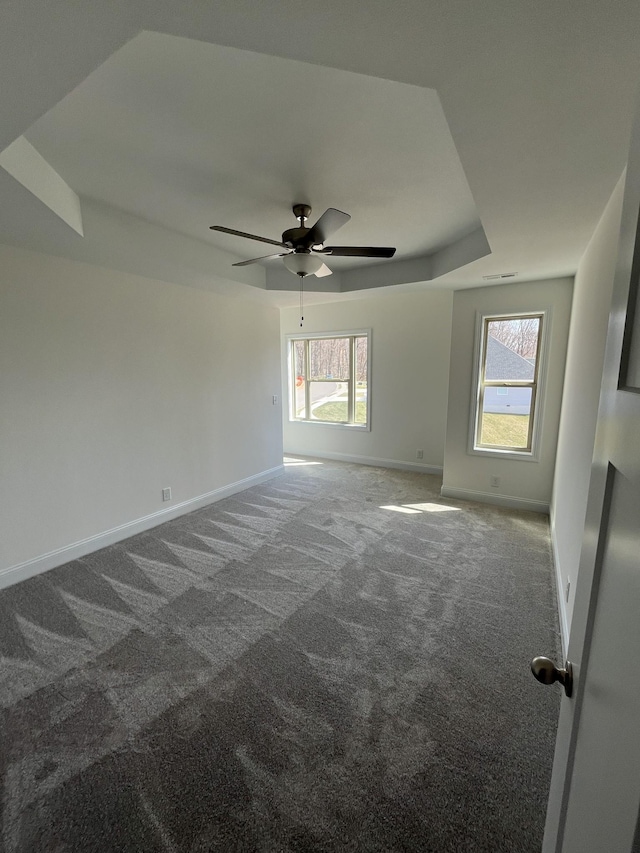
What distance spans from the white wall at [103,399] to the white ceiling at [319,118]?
340 mm

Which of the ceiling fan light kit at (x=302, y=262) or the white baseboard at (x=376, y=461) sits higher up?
the ceiling fan light kit at (x=302, y=262)

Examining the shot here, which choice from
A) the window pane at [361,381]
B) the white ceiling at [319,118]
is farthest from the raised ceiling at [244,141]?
the window pane at [361,381]

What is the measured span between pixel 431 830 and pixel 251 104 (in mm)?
2813

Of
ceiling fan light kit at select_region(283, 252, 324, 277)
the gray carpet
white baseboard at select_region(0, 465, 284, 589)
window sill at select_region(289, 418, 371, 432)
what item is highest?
ceiling fan light kit at select_region(283, 252, 324, 277)

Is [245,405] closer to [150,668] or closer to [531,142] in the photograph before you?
[150,668]

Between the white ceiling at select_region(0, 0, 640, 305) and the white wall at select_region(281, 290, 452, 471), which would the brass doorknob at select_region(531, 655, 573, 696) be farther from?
the white wall at select_region(281, 290, 452, 471)

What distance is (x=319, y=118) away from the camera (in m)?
1.63

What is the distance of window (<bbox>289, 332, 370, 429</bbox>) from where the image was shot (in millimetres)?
5863

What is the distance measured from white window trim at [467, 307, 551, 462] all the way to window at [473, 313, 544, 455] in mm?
14

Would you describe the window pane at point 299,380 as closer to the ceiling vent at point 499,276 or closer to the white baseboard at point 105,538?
the white baseboard at point 105,538

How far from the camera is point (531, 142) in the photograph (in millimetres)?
1383

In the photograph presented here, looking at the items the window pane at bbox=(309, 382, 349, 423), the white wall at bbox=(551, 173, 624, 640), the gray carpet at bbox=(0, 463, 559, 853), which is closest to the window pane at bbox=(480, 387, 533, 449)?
the white wall at bbox=(551, 173, 624, 640)

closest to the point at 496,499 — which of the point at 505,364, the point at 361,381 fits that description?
the point at 505,364

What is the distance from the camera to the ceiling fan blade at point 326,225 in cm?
197
